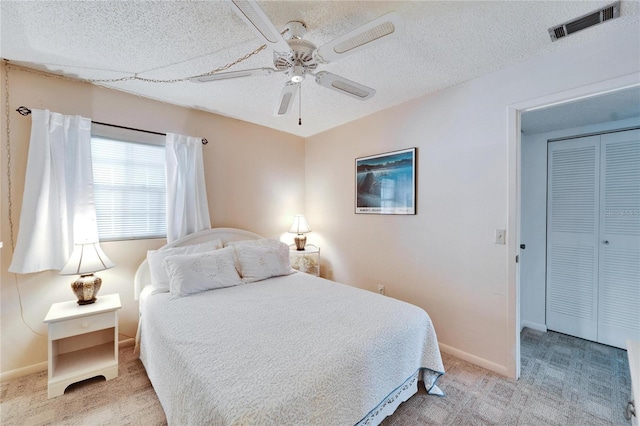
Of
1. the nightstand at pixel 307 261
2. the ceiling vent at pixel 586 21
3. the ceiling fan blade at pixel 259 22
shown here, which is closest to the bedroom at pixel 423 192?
the ceiling vent at pixel 586 21

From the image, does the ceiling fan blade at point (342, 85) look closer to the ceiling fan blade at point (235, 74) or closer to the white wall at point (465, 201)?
the ceiling fan blade at point (235, 74)

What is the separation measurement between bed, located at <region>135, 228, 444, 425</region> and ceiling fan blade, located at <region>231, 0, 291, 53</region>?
1.55m

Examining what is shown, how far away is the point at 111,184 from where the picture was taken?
7.95ft

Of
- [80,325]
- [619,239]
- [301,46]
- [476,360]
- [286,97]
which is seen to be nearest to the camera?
[301,46]

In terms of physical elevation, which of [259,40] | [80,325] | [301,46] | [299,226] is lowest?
[80,325]

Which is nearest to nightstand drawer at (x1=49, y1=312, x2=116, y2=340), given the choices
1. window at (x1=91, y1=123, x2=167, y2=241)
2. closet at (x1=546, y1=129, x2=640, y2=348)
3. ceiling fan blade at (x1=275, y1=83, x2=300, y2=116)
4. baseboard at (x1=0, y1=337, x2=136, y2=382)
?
baseboard at (x1=0, y1=337, x2=136, y2=382)

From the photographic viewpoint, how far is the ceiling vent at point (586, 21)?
4.77ft

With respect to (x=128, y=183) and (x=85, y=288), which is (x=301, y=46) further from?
(x=85, y=288)

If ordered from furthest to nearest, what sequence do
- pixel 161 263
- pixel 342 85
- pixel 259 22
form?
pixel 161 263 < pixel 342 85 < pixel 259 22

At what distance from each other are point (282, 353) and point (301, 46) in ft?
5.50

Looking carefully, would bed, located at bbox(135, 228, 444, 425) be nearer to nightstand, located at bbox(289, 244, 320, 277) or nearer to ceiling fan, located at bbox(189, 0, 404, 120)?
nightstand, located at bbox(289, 244, 320, 277)

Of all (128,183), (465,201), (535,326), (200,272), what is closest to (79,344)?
(200,272)

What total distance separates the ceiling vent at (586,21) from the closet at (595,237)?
5.22 ft

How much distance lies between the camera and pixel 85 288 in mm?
2057
